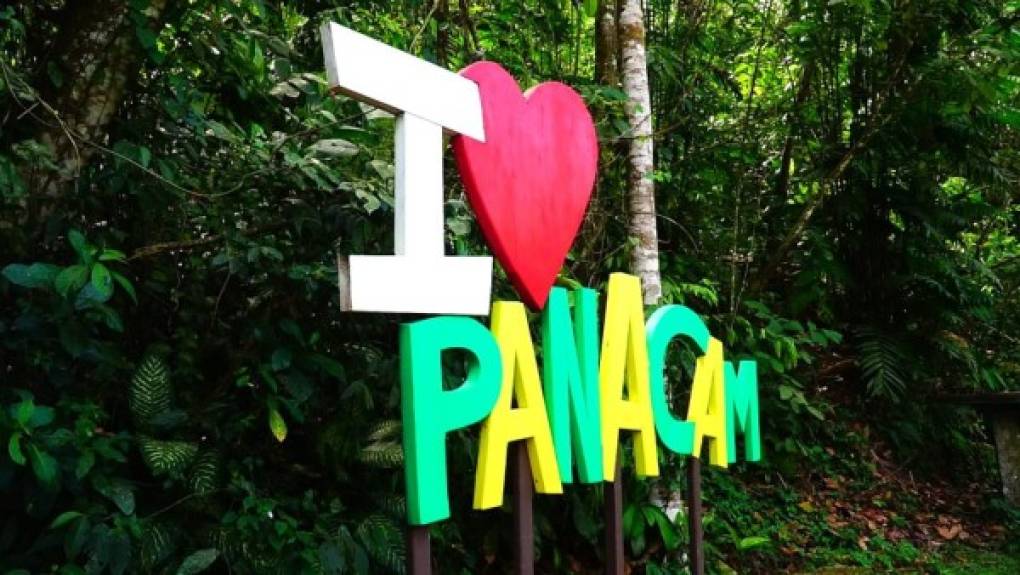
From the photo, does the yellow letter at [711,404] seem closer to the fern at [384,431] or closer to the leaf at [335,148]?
the fern at [384,431]

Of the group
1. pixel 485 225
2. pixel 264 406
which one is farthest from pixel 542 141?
pixel 264 406

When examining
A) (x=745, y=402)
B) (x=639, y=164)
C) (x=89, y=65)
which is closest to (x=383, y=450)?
(x=89, y=65)

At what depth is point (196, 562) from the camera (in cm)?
248

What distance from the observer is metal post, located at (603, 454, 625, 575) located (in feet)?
10.5

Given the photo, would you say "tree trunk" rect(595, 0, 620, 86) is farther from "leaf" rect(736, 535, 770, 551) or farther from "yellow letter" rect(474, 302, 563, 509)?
"leaf" rect(736, 535, 770, 551)

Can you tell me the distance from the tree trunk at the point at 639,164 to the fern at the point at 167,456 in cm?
229

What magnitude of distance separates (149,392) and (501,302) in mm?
1130

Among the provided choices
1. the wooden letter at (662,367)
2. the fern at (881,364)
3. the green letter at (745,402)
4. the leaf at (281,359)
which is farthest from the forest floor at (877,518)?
the leaf at (281,359)

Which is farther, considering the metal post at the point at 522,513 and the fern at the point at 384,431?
the fern at the point at 384,431

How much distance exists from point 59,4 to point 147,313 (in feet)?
3.75

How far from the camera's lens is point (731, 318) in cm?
525

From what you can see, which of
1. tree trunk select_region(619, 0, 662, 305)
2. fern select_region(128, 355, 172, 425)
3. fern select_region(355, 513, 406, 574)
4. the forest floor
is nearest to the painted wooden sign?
fern select_region(355, 513, 406, 574)

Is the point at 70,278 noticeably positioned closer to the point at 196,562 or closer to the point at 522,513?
the point at 196,562

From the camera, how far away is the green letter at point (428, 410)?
2.37 metres
